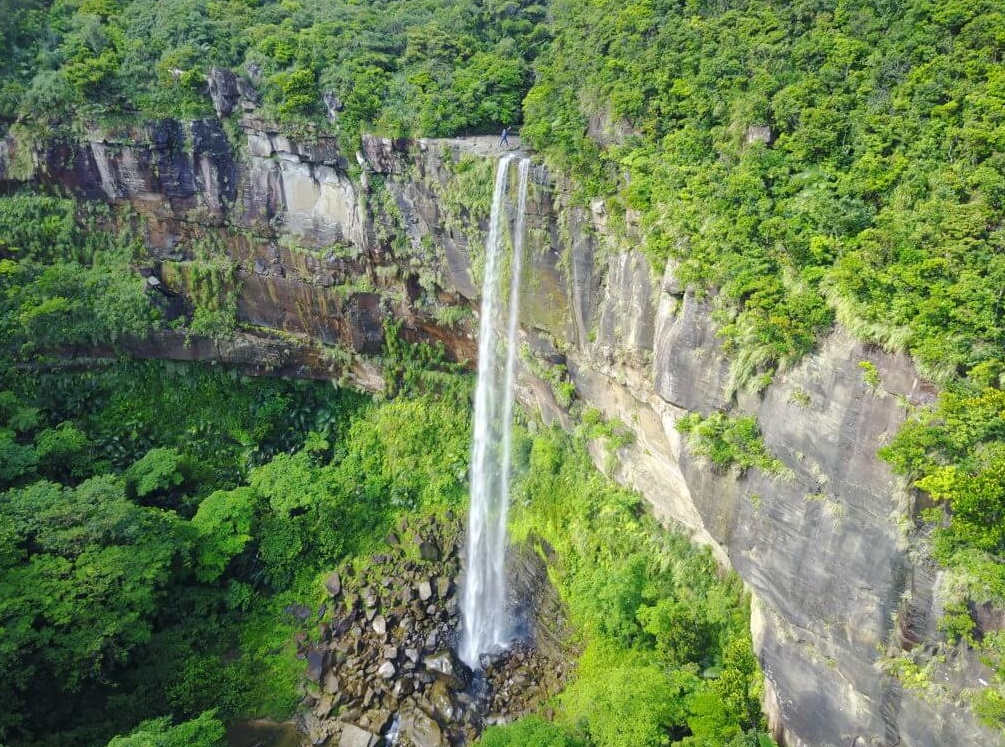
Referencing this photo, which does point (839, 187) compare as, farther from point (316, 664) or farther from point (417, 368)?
point (316, 664)

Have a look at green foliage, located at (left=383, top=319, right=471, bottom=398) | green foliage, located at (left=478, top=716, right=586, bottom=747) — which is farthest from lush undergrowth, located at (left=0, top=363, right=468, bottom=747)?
green foliage, located at (left=478, top=716, right=586, bottom=747)

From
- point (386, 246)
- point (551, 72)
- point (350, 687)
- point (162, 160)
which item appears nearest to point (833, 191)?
point (551, 72)

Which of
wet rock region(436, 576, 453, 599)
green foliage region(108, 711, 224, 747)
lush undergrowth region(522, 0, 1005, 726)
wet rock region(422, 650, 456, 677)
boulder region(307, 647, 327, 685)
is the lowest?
boulder region(307, 647, 327, 685)

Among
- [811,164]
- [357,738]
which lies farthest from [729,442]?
[357,738]

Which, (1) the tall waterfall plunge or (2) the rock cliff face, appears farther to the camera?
(1) the tall waterfall plunge

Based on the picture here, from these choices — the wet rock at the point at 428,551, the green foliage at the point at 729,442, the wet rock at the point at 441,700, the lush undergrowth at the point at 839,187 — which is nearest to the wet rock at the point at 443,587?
the wet rock at the point at 428,551

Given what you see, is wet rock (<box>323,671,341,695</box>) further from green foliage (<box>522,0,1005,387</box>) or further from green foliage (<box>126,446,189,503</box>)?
green foliage (<box>522,0,1005,387</box>)
